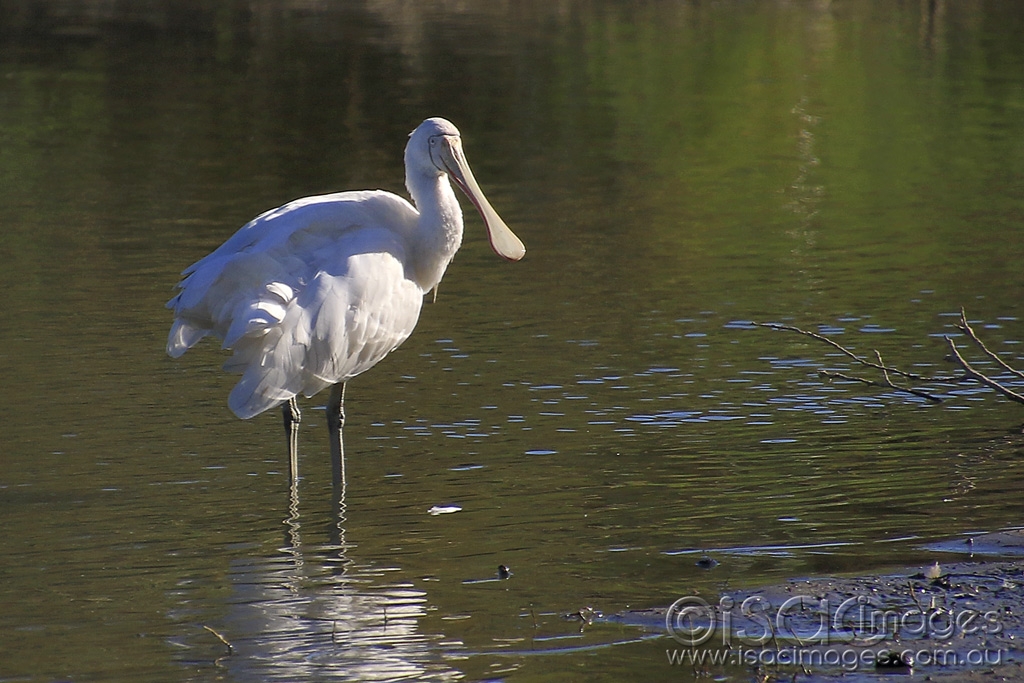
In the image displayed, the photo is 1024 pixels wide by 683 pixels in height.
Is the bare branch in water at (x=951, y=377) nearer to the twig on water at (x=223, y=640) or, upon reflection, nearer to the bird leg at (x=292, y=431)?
the bird leg at (x=292, y=431)

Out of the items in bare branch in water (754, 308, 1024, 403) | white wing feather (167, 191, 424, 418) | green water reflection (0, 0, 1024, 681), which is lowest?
green water reflection (0, 0, 1024, 681)

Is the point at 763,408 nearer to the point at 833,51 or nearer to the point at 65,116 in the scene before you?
the point at 65,116

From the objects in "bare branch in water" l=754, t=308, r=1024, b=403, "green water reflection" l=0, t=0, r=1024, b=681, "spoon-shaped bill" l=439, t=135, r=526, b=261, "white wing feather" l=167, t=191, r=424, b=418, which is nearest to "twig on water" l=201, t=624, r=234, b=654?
"green water reflection" l=0, t=0, r=1024, b=681

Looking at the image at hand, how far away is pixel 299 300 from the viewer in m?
8.51

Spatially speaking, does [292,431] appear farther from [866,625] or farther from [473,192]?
[866,625]

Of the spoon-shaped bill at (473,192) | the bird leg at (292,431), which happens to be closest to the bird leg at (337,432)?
the bird leg at (292,431)

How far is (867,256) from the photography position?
1473 centimetres

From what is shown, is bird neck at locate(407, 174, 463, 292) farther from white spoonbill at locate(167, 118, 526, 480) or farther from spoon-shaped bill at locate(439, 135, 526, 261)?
spoon-shaped bill at locate(439, 135, 526, 261)

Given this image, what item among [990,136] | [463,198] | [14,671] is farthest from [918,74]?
[14,671]

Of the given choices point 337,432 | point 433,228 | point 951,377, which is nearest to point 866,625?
point 951,377

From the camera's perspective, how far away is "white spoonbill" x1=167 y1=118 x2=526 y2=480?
8430 millimetres

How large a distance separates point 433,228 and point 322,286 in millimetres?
963

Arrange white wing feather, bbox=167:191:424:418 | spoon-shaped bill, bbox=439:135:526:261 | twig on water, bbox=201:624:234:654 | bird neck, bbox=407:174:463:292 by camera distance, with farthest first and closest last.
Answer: spoon-shaped bill, bbox=439:135:526:261
bird neck, bbox=407:174:463:292
white wing feather, bbox=167:191:424:418
twig on water, bbox=201:624:234:654

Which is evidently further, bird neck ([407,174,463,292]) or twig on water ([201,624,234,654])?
bird neck ([407,174,463,292])
